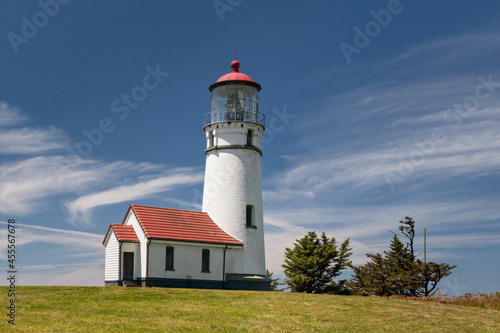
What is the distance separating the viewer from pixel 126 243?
28.4 meters

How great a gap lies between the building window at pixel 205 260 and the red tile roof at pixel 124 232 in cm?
367

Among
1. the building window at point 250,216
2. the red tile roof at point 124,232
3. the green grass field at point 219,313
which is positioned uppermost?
the building window at point 250,216

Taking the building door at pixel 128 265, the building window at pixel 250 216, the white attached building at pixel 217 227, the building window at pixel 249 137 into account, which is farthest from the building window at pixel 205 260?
the building window at pixel 249 137

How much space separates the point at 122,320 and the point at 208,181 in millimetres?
17283

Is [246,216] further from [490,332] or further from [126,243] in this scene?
[490,332]

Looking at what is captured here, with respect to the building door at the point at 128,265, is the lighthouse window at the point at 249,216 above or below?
above

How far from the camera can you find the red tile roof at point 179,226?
93.1 ft

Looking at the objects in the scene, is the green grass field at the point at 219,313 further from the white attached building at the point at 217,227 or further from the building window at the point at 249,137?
the building window at the point at 249,137

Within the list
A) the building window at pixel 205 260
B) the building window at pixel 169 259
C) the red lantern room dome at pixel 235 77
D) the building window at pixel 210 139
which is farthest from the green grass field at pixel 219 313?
the red lantern room dome at pixel 235 77

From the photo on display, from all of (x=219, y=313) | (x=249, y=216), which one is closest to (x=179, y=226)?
(x=249, y=216)

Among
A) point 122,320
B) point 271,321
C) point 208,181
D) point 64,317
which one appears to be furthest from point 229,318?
point 208,181

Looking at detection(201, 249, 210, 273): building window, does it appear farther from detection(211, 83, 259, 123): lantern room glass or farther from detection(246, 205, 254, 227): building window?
detection(211, 83, 259, 123): lantern room glass

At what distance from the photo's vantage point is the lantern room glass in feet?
105

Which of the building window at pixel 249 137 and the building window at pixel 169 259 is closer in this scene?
the building window at pixel 169 259
